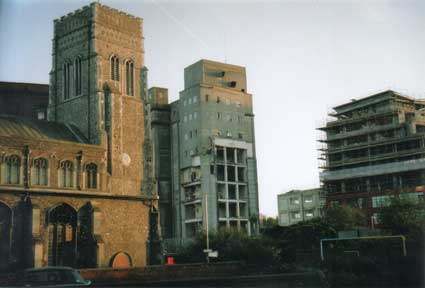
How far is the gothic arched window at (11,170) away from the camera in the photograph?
44625 mm

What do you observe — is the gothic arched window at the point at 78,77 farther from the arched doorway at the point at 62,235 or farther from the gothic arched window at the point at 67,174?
the arched doorway at the point at 62,235

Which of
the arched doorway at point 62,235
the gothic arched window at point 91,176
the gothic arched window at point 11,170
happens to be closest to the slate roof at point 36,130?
the gothic arched window at point 11,170

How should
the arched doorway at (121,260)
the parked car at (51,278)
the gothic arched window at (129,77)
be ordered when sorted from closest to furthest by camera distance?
the parked car at (51,278)
the arched doorway at (121,260)
the gothic arched window at (129,77)

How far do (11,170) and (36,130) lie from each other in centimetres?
676

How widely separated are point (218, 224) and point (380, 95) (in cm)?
3246

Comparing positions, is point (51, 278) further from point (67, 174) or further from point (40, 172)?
point (67, 174)

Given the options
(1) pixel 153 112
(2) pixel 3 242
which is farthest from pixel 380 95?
(2) pixel 3 242

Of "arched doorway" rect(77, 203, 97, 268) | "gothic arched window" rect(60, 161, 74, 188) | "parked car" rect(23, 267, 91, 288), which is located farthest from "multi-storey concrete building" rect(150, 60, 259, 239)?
"parked car" rect(23, 267, 91, 288)

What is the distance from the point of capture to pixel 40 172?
47188 millimetres

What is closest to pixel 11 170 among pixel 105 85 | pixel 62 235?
pixel 62 235

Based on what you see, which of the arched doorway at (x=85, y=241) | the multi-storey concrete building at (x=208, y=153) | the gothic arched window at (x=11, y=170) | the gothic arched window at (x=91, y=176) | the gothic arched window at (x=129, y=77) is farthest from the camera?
the multi-storey concrete building at (x=208, y=153)

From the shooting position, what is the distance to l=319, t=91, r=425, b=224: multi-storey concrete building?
77.4 metres

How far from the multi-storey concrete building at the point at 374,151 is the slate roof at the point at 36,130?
42.7 metres

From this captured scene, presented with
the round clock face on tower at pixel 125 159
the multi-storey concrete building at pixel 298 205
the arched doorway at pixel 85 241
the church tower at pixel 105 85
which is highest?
the church tower at pixel 105 85
